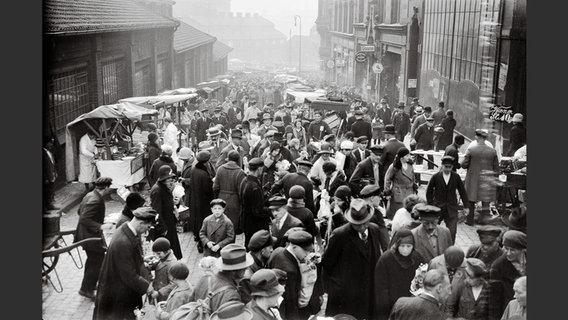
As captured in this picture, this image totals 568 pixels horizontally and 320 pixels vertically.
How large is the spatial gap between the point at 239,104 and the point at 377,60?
913 cm

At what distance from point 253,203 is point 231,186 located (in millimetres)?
697

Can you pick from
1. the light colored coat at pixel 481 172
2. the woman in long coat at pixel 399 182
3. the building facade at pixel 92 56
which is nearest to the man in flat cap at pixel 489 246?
the woman in long coat at pixel 399 182

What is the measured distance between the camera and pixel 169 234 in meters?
9.33

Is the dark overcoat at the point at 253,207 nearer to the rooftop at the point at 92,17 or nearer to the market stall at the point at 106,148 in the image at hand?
the rooftop at the point at 92,17

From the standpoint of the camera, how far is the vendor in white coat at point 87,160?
1338cm

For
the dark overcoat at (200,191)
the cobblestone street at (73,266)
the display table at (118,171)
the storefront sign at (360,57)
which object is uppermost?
the storefront sign at (360,57)

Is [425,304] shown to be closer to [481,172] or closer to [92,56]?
[481,172]

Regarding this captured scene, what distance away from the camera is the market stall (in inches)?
A: 530

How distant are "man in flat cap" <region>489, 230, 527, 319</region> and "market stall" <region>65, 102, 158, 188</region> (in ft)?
29.5

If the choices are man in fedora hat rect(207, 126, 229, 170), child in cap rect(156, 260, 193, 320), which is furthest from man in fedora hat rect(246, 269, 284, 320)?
man in fedora hat rect(207, 126, 229, 170)

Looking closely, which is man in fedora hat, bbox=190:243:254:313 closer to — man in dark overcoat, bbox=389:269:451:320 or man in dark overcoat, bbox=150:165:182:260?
man in dark overcoat, bbox=389:269:451:320

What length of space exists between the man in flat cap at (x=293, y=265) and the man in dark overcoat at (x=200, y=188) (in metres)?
4.06

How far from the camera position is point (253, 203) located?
9375 millimetres

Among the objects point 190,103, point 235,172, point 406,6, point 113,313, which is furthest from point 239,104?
point 113,313
